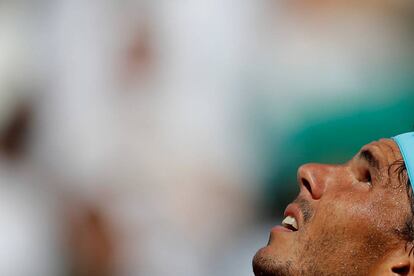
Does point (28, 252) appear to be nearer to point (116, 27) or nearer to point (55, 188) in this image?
point (55, 188)

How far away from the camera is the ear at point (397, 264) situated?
89.4 inches

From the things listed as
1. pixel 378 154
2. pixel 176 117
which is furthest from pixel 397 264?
pixel 176 117

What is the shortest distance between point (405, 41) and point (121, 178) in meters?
1.35

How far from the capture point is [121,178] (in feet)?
11.7


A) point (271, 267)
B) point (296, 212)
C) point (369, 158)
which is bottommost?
point (271, 267)

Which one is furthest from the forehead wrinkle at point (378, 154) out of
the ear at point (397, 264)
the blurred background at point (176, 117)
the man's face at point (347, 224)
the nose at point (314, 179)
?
the blurred background at point (176, 117)

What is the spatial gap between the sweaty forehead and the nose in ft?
0.47

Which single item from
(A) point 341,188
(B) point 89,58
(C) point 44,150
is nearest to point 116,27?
(B) point 89,58

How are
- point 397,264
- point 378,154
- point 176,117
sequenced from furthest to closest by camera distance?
point 176,117, point 378,154, point 397,264

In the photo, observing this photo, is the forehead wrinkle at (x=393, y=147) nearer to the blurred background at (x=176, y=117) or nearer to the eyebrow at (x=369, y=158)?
the eyebrow at (x=369, y=158)

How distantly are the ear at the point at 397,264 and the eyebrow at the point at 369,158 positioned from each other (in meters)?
0.25

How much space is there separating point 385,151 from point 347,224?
240 mm

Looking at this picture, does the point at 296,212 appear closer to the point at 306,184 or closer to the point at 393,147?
the point at 306,184

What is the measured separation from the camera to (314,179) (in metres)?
2.47
